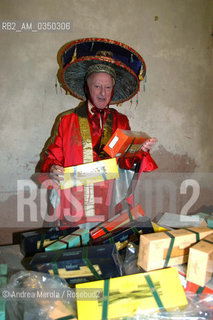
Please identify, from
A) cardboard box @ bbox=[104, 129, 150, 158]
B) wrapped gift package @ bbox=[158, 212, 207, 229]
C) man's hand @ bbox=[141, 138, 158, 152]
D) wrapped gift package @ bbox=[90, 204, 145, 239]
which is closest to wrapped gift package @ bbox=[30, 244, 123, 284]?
wrapped gift package @ bbox=[90, 204, 145, 239]

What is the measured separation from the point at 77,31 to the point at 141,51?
33.4 inches

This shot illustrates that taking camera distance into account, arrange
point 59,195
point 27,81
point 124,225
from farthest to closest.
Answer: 1. point 27,81
2. point 59,195
3. point 124,225

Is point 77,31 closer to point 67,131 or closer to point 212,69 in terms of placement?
point 67,131

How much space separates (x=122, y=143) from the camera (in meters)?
1.30

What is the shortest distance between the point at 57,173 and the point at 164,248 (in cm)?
84

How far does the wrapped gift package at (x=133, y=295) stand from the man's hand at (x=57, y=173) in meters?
0.69

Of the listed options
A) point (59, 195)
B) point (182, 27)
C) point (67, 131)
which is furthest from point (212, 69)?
point (59, 195)

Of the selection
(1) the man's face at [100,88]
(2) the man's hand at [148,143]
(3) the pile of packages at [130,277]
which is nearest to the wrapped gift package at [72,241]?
(3) the pile of packages at [130,277]

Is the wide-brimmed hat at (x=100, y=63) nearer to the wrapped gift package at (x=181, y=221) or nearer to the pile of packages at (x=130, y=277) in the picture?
the wrapped gift package at (x=181, y=221)

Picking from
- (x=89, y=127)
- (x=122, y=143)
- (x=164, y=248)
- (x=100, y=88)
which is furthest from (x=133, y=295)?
(x=100, y=88)

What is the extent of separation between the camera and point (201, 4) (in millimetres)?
2932

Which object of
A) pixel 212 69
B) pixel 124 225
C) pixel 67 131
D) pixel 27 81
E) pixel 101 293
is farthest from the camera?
pixel 212 69

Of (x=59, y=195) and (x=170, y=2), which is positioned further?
(x=170, y=2)

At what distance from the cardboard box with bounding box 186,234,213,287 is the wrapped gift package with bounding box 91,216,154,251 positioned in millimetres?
334
